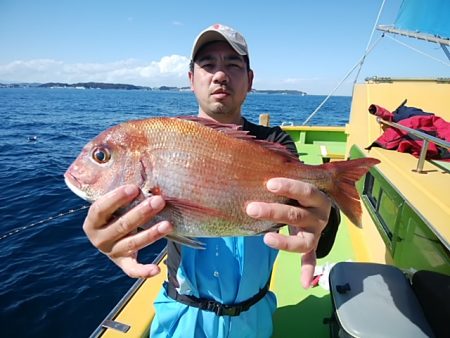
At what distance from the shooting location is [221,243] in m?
2.04

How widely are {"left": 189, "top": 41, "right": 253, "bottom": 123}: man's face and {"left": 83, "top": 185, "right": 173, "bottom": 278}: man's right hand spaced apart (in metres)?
1.11

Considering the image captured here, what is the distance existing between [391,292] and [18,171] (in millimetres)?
13778

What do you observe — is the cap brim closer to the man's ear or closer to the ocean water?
the man's ear

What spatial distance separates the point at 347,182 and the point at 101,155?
57.6 inches

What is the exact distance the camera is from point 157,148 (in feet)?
5.37

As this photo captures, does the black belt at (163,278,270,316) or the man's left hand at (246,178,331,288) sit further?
the black belt at (163,278,270,316)

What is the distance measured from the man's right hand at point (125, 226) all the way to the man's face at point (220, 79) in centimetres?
111

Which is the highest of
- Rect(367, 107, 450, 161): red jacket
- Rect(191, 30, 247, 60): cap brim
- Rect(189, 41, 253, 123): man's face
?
Rect(191, 30, 247, 60): cap brim

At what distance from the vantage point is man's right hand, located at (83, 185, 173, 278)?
1481 mm

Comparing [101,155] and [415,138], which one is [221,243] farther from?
[415,138]

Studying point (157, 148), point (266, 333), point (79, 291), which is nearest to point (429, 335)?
point (266, 333)

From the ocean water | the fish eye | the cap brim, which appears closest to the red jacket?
the cap brim

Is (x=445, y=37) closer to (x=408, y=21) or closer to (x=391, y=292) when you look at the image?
(x=408, y=21)

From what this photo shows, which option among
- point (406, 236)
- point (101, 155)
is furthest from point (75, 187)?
point (406, 236)
